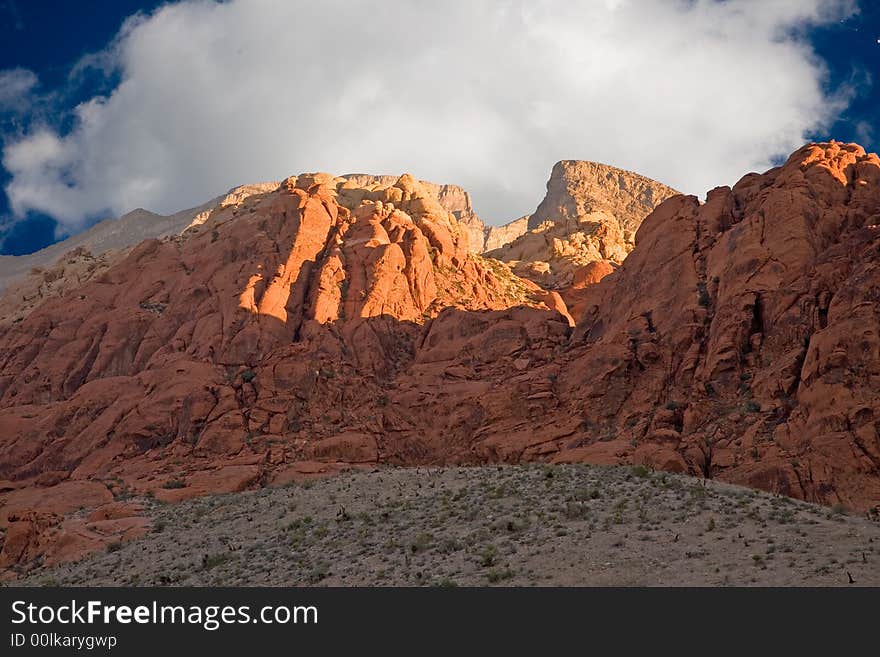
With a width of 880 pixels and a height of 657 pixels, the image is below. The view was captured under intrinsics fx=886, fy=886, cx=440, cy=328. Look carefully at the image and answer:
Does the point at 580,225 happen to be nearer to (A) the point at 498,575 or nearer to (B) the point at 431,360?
(B) the point at 431,360

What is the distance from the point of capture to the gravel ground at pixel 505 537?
833 inches

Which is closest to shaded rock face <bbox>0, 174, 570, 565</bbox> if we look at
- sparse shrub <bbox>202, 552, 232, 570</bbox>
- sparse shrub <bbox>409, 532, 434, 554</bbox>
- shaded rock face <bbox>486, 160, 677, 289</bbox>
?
sparse shrub <bbox>202, 552, 232, 570</bbox>

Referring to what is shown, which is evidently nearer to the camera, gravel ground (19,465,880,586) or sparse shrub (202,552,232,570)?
gravel ground (19,465,880,586)

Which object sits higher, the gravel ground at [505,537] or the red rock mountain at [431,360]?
the red rock mountain at [431,360]

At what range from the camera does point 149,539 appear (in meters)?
34.7

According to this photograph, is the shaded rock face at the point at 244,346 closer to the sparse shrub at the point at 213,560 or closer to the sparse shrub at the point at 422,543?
the sparse shrub at the point at 213,560

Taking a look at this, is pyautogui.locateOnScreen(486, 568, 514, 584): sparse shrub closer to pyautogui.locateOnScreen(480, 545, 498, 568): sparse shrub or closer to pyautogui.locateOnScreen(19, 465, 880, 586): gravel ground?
pyautogui.locateOnScreen(19, 465, 880, 586): gravel ground

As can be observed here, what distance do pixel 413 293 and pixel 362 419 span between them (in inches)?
590

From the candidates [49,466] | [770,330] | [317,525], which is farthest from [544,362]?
[49,466]

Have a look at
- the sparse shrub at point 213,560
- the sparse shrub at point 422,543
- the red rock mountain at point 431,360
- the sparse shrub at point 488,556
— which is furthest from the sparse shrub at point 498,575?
the red rock mountain at point 431,360

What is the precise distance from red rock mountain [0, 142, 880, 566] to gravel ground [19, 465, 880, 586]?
4.90m

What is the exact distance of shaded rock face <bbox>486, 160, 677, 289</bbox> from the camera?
87500 millimetres

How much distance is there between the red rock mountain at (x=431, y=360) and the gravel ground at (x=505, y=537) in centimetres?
490
